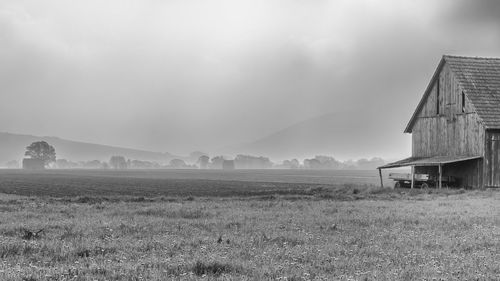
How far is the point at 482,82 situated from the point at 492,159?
831 centimetres

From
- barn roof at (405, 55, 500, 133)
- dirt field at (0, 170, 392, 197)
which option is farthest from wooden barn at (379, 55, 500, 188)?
dirt field at (0, 170, 392, 197)

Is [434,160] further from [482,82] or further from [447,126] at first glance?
[482,82]

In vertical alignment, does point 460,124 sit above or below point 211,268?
above

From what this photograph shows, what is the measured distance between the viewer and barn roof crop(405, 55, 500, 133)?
4731 centimetres

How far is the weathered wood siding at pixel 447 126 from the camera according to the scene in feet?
159

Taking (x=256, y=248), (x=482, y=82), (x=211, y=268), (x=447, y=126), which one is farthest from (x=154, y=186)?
(x=211, y=268)

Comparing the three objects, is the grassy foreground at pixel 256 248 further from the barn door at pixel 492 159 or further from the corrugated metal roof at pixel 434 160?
the barn door at pixel 492 159

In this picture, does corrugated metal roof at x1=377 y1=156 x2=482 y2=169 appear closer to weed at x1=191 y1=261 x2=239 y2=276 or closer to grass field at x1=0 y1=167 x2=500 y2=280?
grass field at x1=0 y1=167 x2=500 y2=280

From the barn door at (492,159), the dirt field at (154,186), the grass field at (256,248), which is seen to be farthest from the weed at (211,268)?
Result: the barn door at (492,159)

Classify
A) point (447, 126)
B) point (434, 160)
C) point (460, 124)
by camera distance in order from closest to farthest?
point (434, 160), point (460, 124), point (447, 126)

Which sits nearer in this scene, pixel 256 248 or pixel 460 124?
pixel 256 248

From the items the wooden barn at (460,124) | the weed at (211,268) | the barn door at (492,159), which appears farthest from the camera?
the wooden barn at (460,124)

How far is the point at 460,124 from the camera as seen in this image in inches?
1970

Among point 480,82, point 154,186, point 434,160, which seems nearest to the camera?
point 434,160
